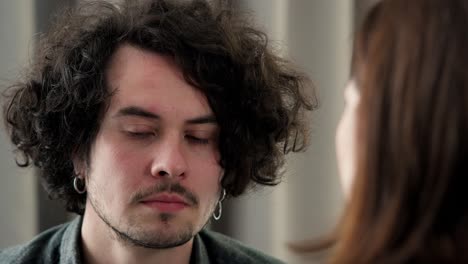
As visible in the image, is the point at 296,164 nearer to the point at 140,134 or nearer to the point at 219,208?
the point at 219,208

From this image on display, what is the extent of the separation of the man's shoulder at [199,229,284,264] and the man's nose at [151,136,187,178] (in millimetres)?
276

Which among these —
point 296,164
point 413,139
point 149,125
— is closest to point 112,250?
point 149,125

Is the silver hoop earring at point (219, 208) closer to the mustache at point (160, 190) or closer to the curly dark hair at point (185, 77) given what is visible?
the curly dark hair at point (185, 77)

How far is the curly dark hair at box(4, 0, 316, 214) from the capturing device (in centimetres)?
127

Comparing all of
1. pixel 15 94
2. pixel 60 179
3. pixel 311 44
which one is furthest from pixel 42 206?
pixel 311 44

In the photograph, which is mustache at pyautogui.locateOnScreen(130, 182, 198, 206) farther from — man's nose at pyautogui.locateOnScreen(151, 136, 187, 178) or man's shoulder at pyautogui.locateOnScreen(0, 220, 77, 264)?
man's shoulder at pyautogui.locateOnScreen(0, 220, 77, 264)

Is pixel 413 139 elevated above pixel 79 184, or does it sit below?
above

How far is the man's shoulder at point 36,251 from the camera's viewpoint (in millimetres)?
1323

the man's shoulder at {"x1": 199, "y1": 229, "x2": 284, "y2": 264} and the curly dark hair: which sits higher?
the curly dark hair

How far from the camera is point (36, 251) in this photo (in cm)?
134

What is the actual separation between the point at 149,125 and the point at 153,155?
5 cm

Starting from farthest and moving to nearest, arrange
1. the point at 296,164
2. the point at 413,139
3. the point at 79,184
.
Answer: the point at 296,164
the point at 79,184
the point at 413,139

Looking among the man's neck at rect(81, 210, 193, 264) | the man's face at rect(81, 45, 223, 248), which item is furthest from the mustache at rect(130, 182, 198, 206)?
the man's neck at rect(81, 210, 193, 264)

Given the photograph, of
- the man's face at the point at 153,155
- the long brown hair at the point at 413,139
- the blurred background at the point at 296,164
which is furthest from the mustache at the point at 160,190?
the long brown hair at the point at 413,139
